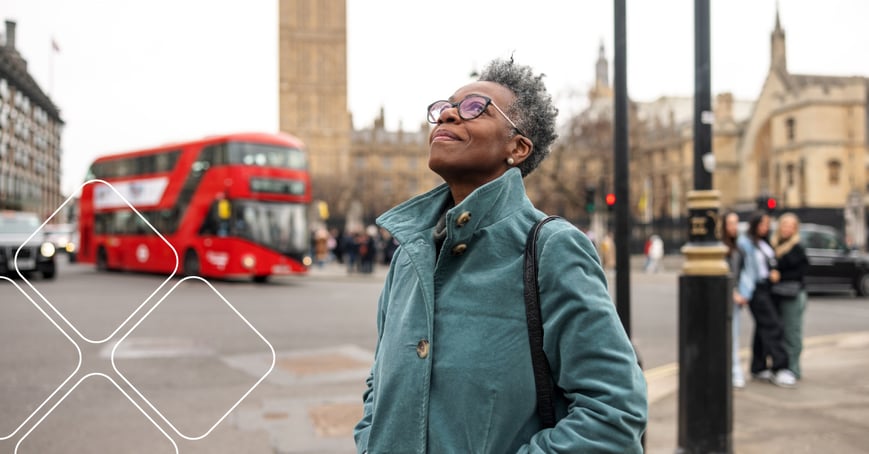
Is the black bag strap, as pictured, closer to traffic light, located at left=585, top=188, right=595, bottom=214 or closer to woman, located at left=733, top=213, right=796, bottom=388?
woman, located at left=733, top=213, right=796, bottom=388

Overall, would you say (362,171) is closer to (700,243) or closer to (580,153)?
(580,153)

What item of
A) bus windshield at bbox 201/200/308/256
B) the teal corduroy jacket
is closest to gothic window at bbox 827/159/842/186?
bus windshield at bbox 201/200/308/256

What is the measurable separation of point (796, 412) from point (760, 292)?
1771 mm

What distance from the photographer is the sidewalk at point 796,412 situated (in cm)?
486

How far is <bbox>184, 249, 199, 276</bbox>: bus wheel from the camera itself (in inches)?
625

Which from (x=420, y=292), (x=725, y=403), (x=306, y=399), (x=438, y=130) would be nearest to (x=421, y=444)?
(x=420, y=292)

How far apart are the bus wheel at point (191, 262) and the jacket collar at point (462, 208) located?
571 inches

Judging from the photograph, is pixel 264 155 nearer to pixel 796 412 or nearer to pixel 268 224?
pixel 268 224

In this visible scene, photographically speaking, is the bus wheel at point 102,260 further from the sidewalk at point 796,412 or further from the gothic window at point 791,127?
the gothic window at point 791,127

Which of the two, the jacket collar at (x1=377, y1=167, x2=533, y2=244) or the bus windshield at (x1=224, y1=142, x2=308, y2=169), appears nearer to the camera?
the jacket collar at (x1=377, y1=167, x2=533, y2=244)

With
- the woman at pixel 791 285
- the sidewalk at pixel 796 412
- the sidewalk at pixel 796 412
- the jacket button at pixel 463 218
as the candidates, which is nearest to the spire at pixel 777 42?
the woman at pixel 791 285

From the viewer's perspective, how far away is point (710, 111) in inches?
191

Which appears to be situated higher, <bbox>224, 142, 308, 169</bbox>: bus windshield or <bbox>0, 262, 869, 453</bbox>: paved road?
<bbox>224, 142, 308, 169</bbox>: bus windshield

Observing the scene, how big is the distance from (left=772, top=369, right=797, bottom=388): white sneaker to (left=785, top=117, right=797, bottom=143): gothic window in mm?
55177
